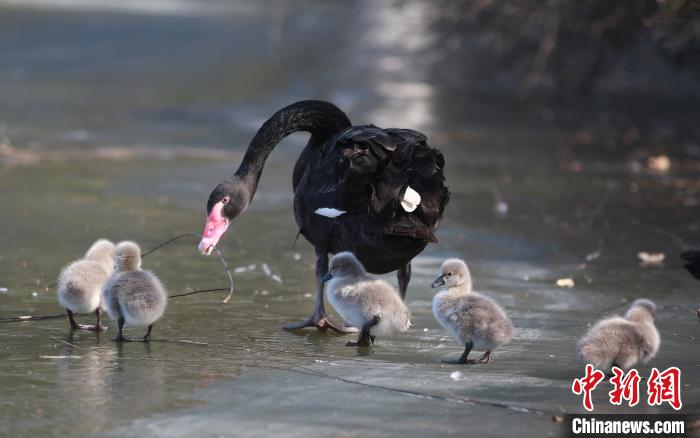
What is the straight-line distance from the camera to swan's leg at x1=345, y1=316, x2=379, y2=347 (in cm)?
602

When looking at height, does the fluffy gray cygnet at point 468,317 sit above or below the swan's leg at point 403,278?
below

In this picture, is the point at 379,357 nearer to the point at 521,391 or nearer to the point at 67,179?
the point at 521,391

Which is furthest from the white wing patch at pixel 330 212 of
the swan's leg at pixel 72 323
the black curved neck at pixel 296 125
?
the swan's leg at pixel 72 323

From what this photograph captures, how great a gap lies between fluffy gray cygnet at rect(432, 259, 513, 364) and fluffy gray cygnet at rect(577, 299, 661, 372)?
1.36 ft

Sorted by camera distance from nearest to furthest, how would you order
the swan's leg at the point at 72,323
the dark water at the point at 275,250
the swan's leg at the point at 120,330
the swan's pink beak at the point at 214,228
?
1. the dark water at the point at 275,250
2. the swan's leg at the point at 120,330
3. the swan's leg at the point at 72,323
4. the swan's pink beak at the point at 214,228

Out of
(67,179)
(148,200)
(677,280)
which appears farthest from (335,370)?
(67,179)

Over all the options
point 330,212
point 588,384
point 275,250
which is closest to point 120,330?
point 330,212

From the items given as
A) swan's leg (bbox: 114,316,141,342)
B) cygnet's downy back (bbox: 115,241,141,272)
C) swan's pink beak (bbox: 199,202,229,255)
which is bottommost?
swan's leg (bbox: 114,316,141,342)

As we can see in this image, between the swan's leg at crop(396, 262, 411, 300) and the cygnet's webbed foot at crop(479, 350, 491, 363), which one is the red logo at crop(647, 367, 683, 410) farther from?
the swan's leg at crop(396, 262, 411, 300)

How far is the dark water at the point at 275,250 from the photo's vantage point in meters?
4.89

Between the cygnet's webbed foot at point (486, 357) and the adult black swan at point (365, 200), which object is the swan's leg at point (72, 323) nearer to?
the adult black swan at point (365, 200)

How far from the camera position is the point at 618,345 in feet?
17.6

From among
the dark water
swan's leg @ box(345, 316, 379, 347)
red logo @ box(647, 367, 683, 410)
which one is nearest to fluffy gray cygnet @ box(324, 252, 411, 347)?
swan's leg @ box(345, 316, 379, 347)

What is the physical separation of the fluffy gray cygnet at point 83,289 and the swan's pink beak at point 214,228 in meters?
0.56
